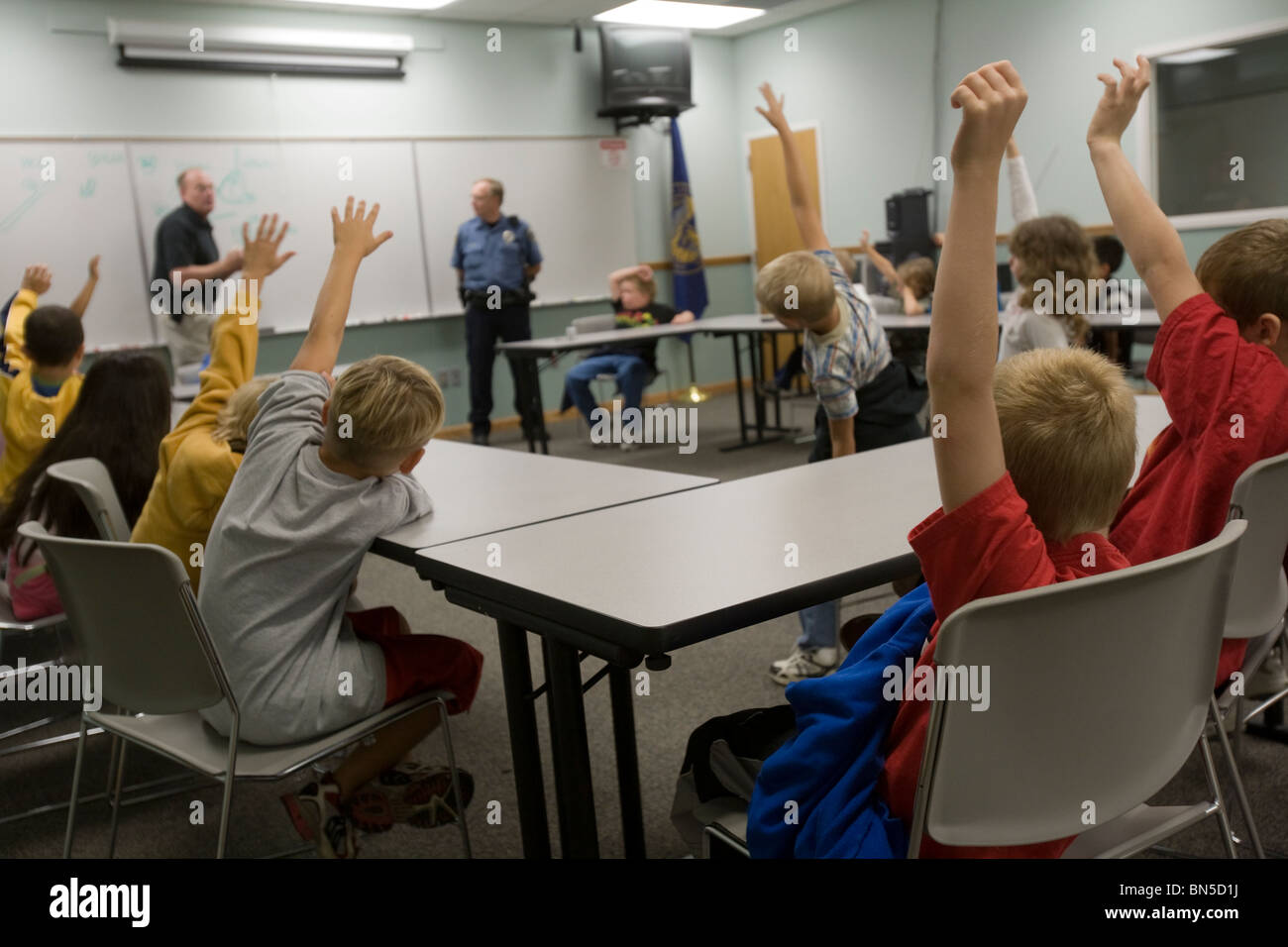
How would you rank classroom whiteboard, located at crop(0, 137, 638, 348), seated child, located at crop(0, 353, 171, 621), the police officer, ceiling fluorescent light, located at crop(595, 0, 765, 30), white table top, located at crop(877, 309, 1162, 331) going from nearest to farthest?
seated child, located at crop(0, 353, 171, 621) → white table top, located at crop(877, 309, 1162, 331) → classroom whiteboard, located at crop(0, 137, 638, 348) → the police officer → ceiling fluorescent light, located at crop(595, 0, 765, 30)

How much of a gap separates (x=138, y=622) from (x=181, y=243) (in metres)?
4.95

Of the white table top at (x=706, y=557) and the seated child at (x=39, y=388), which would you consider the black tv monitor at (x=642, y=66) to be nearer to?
the seated child at (x=39, y=388)

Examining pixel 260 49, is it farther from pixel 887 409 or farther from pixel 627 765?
pixel 627 765

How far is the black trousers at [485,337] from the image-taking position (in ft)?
23.5

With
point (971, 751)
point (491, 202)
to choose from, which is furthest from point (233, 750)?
point (491, 202)

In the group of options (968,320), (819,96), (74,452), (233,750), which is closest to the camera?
(968,320)

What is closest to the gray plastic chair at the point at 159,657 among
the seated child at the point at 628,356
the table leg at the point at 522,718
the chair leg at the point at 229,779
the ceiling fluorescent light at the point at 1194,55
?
the chair leg at the point at 229,779

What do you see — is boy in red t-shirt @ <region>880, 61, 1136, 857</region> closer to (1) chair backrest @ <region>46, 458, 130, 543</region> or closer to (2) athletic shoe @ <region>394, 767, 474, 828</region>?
(2) athletic shoe @ <region>394, 767, 474, 828</region>

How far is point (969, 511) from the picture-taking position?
3.38ft

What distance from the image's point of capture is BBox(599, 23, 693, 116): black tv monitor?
7.95 metres

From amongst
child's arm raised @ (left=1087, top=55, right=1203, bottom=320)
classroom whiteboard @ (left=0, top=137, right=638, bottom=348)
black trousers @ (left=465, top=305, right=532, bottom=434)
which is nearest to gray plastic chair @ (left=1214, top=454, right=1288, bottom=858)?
child's arm raised @ (left=1087, top=55, right=1203, bottom=320)

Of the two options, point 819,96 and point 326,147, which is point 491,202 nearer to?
point 326,147
